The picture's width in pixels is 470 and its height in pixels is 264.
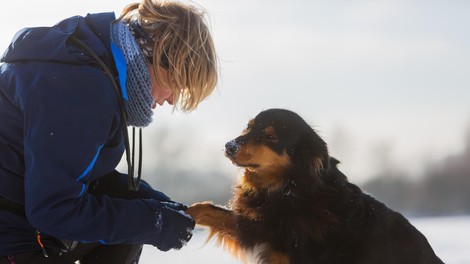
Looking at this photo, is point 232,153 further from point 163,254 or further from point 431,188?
point 431,188

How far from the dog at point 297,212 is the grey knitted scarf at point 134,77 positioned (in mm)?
1058

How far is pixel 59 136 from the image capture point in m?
1.85

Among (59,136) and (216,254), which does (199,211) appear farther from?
(216,254)

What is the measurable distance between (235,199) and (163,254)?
251 centimetres

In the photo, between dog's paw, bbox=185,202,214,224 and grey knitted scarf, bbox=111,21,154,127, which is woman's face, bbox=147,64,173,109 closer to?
grey knitted scarf, bbox=111,21,154,127

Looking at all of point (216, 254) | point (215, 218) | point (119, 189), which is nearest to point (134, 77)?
point (119, 189)

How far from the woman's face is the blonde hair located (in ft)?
0.07

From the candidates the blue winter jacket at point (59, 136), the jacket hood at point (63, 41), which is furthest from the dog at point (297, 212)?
the jacket hood at point (63, 41)

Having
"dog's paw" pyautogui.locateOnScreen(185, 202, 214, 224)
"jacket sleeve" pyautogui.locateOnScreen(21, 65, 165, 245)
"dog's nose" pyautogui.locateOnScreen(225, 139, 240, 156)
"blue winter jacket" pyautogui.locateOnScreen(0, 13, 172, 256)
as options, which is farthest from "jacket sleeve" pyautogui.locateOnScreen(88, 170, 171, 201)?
"jacket sleeve" pyautogui.locateOnScreen(21, 65, 165, 245)

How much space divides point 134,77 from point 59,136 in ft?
1.47

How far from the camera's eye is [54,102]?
1.86 m

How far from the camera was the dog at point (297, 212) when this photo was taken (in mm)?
3039

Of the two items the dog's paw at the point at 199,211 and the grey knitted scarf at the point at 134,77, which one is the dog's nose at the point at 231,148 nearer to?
the dog's paw at the point at 199,211

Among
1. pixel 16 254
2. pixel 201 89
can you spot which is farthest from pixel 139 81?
pixel 16 254
